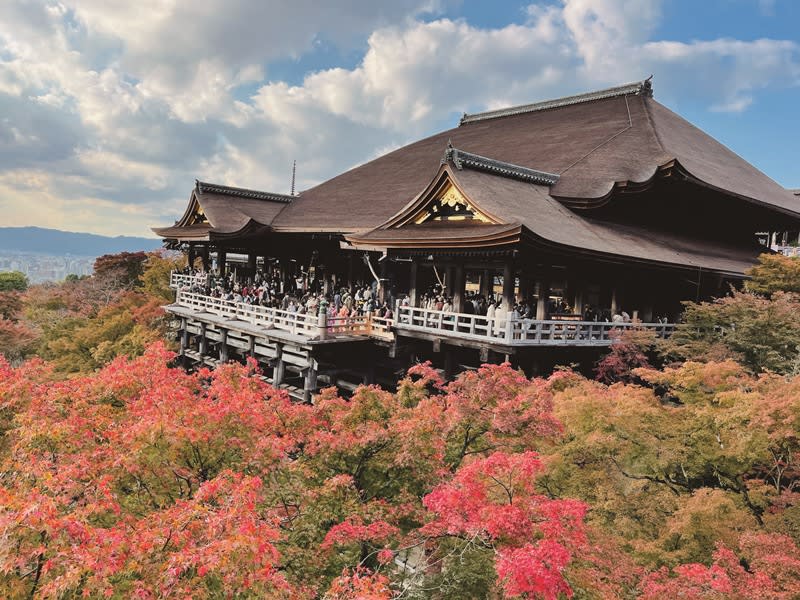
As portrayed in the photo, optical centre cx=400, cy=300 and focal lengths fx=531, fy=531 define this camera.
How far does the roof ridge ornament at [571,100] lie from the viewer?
941 inches

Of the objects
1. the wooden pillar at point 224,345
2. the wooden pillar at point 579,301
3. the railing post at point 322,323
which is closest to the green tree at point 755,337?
the wooden pillar at point 579,301

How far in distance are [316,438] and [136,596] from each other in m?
3.02

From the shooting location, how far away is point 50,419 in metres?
6.91

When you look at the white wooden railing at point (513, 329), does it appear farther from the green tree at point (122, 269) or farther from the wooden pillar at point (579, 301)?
the green tree at point (122, 269)

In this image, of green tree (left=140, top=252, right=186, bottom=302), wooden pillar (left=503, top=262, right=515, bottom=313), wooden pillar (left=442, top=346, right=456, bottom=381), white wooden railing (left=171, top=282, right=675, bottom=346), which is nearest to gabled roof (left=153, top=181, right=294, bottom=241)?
white wooden railing (left=171, top=282, right=675, bottom=346)

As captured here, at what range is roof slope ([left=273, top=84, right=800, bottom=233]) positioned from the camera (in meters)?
18.5

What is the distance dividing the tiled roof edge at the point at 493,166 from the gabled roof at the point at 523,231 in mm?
148

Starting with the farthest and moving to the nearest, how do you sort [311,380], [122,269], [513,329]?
[122,269], [311,380], [513,329]

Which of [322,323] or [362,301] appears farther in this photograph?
[362,301]

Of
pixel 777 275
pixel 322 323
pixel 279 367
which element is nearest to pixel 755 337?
pixel 777 275

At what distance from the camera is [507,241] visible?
1173 centimetres

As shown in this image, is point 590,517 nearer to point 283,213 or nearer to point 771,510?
point 771,510

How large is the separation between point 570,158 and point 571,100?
809cm

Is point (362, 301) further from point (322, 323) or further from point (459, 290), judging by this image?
point (459, 290)
